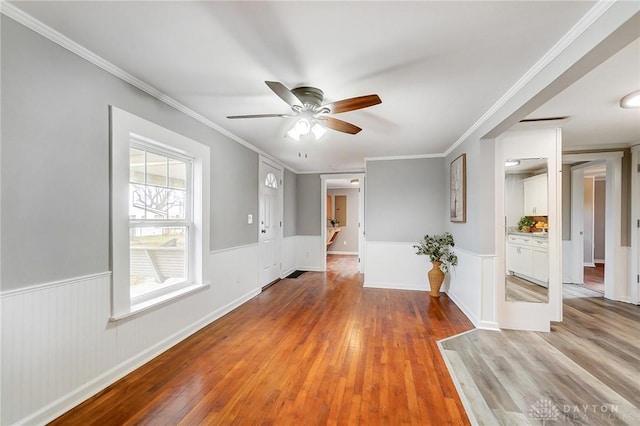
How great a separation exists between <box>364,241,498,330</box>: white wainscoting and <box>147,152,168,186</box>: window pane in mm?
3432

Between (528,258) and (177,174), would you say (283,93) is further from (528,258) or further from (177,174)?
(528,258)

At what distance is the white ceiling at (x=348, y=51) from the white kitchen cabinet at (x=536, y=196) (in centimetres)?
72

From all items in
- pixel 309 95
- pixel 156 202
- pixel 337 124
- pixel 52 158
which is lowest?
pixel 156 202

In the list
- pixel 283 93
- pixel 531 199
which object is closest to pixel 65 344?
pixel 283 93

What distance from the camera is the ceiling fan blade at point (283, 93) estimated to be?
178 cm

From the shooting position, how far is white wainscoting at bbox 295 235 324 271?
6.30m

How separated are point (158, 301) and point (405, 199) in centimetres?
393

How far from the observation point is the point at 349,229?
30.8ft

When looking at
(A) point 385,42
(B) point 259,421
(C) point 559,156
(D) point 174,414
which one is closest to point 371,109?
(A) point 385,42

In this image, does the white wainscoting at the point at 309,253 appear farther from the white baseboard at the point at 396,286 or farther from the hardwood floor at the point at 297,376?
the hardwood floor at the point at 297,376

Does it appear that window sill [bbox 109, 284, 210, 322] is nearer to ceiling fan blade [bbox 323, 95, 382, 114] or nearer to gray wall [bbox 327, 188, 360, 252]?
ceiling fan blade [bbox 323, 95, 382, 114]

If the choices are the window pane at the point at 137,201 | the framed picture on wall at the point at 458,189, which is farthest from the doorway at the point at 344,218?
the window pane at the point at 137,201

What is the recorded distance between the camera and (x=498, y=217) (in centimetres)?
310

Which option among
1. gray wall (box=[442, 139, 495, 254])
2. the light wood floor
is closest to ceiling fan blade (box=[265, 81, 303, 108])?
gray wall (box=[442, 139, 495, 254])
